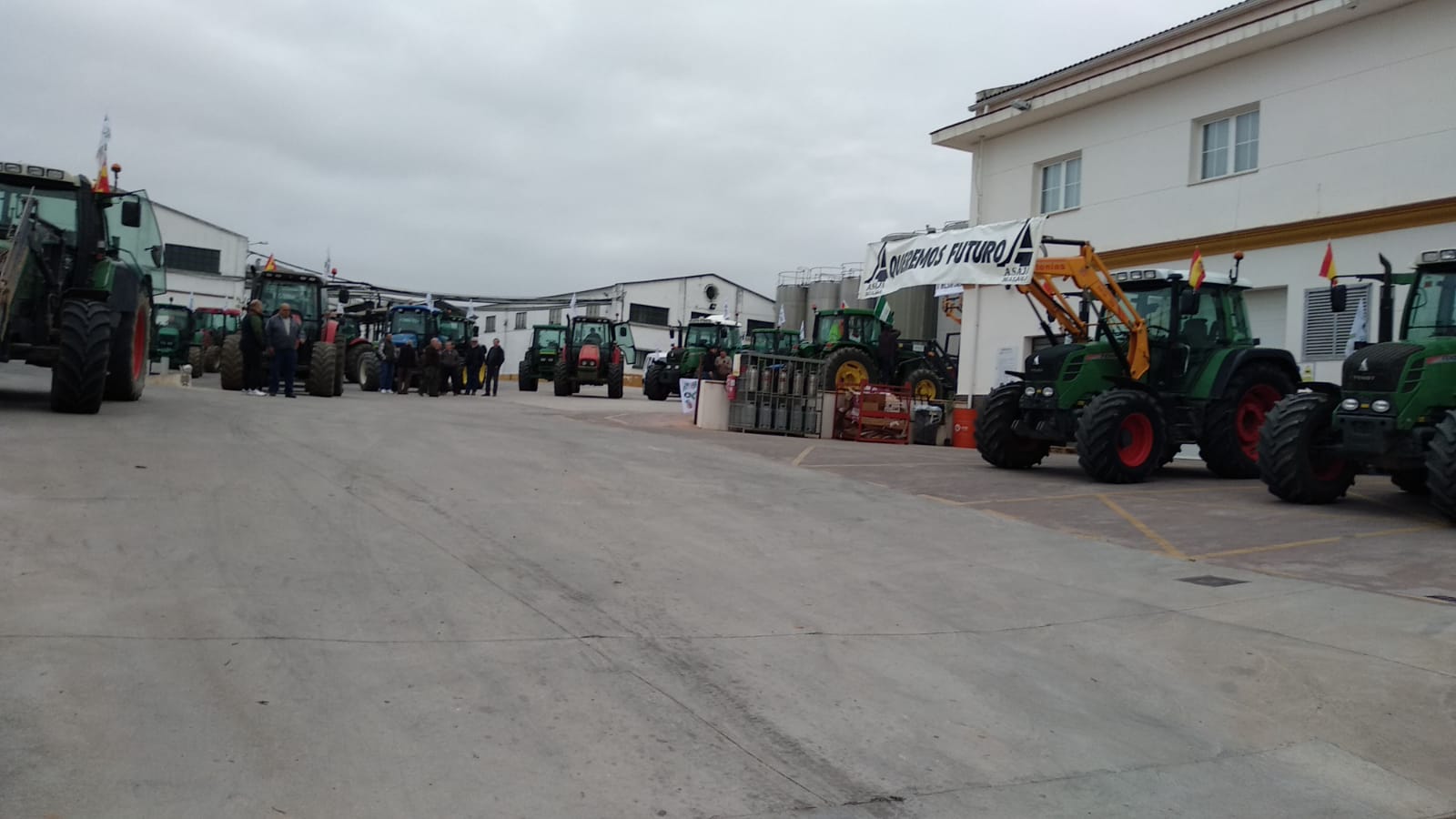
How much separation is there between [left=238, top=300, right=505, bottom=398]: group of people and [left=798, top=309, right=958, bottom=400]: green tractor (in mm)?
9106

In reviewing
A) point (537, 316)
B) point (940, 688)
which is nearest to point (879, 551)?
point (940, 688)

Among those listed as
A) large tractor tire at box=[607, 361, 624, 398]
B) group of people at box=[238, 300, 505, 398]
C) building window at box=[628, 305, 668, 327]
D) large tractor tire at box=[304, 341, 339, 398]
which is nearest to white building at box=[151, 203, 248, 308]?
building window at box=[628, 305, 668, 327]

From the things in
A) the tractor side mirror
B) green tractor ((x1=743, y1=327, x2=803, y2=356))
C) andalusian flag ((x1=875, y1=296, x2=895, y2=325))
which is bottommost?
green tractor ((x1=743, y1=327, x2=803, y2=356))

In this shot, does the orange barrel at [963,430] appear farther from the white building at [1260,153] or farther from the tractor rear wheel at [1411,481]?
the tractor rear wheel at [1411,481]

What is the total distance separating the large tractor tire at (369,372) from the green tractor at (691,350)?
8.93 meters

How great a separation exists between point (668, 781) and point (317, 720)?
1.31 m

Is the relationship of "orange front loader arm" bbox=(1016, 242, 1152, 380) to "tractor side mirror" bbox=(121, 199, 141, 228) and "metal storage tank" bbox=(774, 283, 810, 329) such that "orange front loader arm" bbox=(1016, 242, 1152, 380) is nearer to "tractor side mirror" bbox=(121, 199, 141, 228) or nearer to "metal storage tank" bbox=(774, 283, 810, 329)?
"tractor side mirror" bbox=(121, 199, 141, 228)

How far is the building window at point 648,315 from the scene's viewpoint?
61406 millimetres

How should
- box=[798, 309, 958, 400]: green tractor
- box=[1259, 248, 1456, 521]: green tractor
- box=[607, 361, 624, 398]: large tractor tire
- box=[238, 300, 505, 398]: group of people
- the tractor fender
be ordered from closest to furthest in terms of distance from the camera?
box=[1259, 248, 1456, 521]: green tractor
the tractor fender
box=[238, 300, 505, 398]: group of people
box=[798, 309, 958, 400]: green tractor
box=[607, 361, 624, 398]: large tractor tire

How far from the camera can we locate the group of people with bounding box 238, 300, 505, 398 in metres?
17.9

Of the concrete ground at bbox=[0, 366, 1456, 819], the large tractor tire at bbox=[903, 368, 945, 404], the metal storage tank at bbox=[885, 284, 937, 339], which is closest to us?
the concrete ground at bbox=[0, 366, 1456, 819]

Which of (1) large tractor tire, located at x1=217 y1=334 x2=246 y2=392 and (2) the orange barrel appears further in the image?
(1) large tractor tire, located at x1=217 y1=334 x2=246 y2=392

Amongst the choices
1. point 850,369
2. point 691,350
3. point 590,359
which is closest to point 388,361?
point 590,359

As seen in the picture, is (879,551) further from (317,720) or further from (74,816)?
(74,816)
